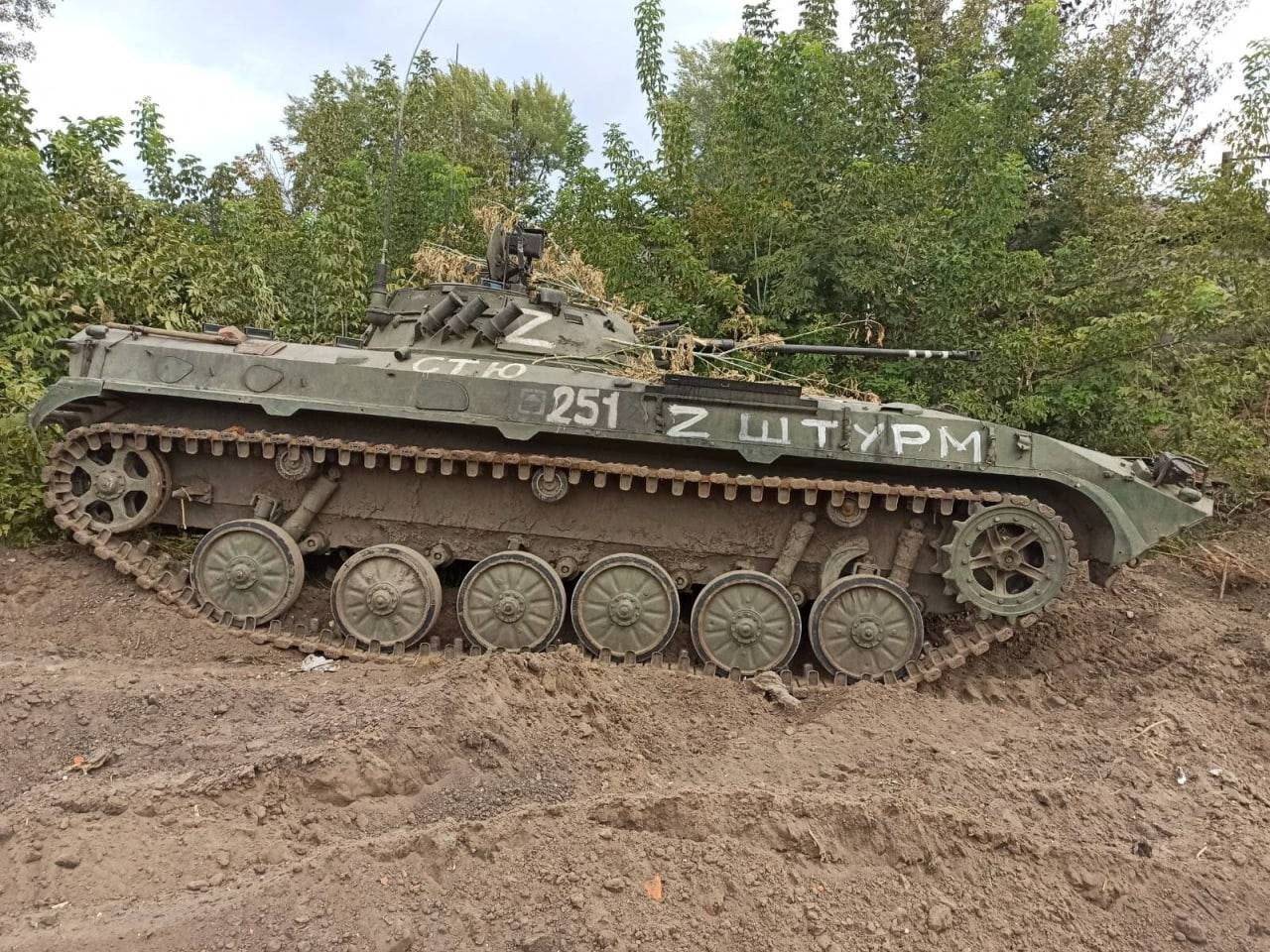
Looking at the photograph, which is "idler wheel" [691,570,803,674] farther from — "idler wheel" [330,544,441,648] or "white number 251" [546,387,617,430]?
"idler wheel" [330,544,441,648]

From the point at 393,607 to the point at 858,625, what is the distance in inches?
141

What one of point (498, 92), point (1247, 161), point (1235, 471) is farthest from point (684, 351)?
point (498, 92)

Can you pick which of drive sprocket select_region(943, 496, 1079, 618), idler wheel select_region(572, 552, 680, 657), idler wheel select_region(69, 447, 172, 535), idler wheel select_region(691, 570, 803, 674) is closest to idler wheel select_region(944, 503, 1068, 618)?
drive sprocket select_region(943, 496, 1079, 618)

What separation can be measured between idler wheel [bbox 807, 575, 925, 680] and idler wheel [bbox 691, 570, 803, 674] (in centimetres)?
23

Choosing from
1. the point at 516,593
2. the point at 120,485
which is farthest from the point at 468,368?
the point at 120,485

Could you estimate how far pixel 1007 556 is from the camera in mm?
6402

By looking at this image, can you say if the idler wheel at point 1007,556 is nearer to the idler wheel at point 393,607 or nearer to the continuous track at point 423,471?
the continuous track at point 423,471

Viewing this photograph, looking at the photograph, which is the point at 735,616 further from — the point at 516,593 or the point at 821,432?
the point at 516,593

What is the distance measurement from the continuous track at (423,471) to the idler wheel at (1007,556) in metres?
0.08

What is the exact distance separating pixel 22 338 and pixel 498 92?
871 inches

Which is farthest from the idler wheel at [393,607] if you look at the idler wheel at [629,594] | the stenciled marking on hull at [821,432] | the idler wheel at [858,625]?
the idler wheel at [858,625]

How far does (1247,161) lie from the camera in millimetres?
11133

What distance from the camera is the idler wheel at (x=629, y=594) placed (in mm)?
6660

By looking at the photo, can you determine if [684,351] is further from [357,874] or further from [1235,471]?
[1235,471]
